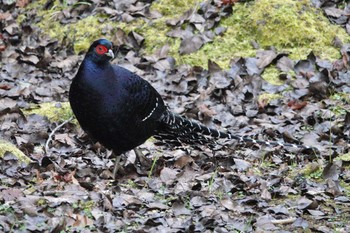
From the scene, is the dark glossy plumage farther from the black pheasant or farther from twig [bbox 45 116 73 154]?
twig [bbox 45 116 73 154]

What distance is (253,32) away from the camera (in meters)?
8.95

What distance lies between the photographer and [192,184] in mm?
5566

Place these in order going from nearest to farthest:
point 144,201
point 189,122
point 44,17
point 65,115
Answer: point 144,201
point 189,122
point 65,115
point 44,17

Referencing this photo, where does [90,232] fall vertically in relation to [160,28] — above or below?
above

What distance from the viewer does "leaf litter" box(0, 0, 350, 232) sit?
4840 mm

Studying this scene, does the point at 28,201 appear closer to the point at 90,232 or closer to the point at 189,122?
the point at 90,232

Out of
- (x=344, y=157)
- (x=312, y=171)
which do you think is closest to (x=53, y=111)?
(x=312, y=171)

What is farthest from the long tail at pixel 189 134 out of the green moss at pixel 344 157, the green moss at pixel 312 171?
the green moss at pixel 312 171

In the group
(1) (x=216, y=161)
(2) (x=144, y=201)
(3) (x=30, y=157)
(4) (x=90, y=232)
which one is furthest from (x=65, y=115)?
(4) (x=90, y=232)

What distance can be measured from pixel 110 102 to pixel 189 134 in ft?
3.67

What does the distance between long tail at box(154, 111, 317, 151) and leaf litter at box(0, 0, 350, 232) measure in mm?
80

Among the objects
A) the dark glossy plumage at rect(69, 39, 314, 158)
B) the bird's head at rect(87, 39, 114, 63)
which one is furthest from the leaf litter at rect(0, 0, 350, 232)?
the bird's head at rect(87, 39, 114, 63)

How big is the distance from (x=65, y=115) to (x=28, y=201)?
261 centimetres

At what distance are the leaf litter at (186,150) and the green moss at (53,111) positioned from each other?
0.07 metres
